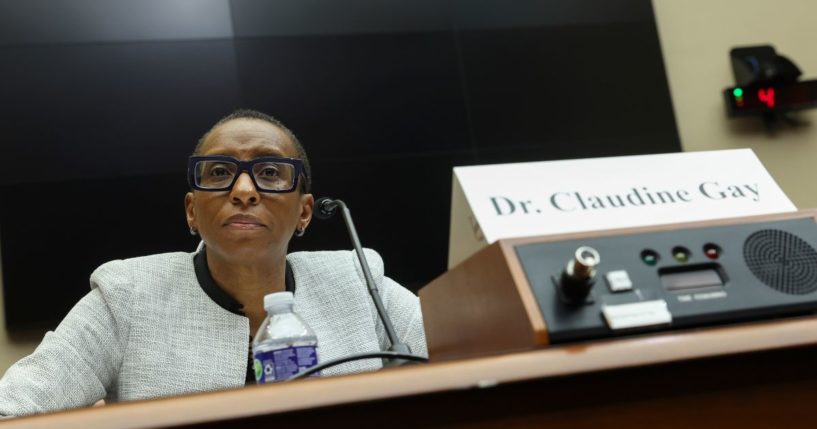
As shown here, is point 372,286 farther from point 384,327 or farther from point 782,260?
point 782,260

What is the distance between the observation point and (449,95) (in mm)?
2756

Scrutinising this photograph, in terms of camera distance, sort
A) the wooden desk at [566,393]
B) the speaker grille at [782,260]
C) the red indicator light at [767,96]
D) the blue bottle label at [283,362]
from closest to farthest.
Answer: the wooden desk at [566,393] → the speaker grille at [782,260] → the blue bottle label at [283,362] → the red indicator light at [767,96]

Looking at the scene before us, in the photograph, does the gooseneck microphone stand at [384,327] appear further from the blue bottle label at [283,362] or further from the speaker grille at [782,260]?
the speaker grille at [782,260]

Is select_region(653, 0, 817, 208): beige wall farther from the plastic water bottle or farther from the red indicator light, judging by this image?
the plastic water bottle

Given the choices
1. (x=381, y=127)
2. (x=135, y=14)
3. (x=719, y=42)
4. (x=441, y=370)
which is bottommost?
(x=441, y=370)

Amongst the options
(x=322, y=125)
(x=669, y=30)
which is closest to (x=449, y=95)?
(x=322, y=125)

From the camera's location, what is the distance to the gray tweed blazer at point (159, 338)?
1168 millimetres

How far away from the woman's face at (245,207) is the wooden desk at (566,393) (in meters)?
0.81

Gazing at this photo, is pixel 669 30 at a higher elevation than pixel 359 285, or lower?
higher

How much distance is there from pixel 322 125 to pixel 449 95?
48 cm

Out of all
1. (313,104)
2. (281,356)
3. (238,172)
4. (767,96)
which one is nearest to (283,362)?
(281,356)

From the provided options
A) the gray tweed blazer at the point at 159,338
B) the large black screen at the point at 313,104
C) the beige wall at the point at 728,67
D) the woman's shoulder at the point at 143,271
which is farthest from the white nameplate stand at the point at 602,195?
the beige wall at the point at 728,67

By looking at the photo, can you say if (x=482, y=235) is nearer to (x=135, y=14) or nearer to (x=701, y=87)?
(x=135, y=14)

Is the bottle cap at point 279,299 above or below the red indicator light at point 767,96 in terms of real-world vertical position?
below
